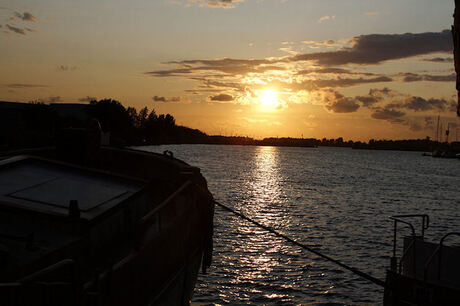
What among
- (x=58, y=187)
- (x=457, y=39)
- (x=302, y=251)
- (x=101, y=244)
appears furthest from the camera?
(x=302, y=251)

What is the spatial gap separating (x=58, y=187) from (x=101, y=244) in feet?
5.59

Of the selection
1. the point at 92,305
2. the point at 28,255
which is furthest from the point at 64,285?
the point at 28,255

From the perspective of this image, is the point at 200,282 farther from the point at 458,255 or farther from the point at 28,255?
the point at 28,255

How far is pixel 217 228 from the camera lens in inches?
1283

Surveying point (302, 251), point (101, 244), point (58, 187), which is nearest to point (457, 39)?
point (101, 244)

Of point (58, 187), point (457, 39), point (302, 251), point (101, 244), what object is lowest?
point (302, 251)

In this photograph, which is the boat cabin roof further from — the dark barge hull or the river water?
the river water

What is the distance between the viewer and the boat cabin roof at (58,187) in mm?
7945

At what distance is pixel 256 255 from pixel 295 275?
384 cm

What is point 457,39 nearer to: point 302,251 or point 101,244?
point 101,244

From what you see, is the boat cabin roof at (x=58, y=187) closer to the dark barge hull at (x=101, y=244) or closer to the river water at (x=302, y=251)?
the dark barge hull at (x=101, y=244)

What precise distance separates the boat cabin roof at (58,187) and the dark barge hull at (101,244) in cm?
3

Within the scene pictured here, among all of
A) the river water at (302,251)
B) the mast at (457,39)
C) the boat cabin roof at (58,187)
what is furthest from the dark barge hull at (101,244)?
the mast at (457,39)

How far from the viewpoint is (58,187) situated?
9.12 m
